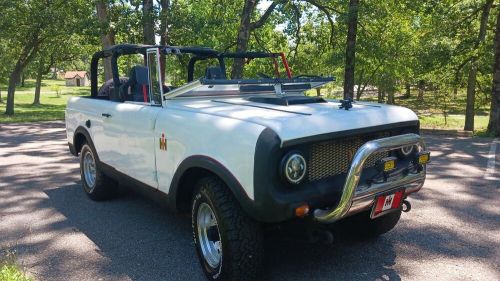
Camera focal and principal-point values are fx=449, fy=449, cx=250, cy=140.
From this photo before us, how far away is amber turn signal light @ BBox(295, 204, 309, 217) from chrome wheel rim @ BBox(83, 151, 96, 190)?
3.36 meters

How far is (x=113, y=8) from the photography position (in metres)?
15.0

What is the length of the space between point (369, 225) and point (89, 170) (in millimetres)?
3438

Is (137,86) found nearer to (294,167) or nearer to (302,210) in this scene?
(294,167)

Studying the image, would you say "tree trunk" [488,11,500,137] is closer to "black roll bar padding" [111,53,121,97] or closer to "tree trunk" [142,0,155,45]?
"tree trunk" [142,0,155,45]

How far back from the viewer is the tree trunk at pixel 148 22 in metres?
12.6

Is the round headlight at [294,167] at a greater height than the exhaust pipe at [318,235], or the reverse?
the round headlight at [294,167]

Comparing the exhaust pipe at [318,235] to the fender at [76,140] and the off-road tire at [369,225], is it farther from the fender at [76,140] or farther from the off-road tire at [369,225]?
the fender at [76,140]


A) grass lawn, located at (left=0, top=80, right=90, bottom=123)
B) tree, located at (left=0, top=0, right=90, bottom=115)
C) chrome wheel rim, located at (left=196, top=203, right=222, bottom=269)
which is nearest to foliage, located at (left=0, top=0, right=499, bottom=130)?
tree, located at (left=0, top=0, right=90, bottom=115)

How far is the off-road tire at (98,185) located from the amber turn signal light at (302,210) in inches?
119

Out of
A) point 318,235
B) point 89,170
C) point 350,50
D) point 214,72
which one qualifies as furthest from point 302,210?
point 350,50

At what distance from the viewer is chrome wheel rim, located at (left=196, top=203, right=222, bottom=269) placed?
3299 mm

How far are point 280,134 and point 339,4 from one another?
40.9ft

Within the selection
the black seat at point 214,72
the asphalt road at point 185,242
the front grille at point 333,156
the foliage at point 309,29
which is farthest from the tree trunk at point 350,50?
the front grille at point 333,156

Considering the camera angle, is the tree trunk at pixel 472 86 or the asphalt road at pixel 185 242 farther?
the tree trunk at pixel 472 86
